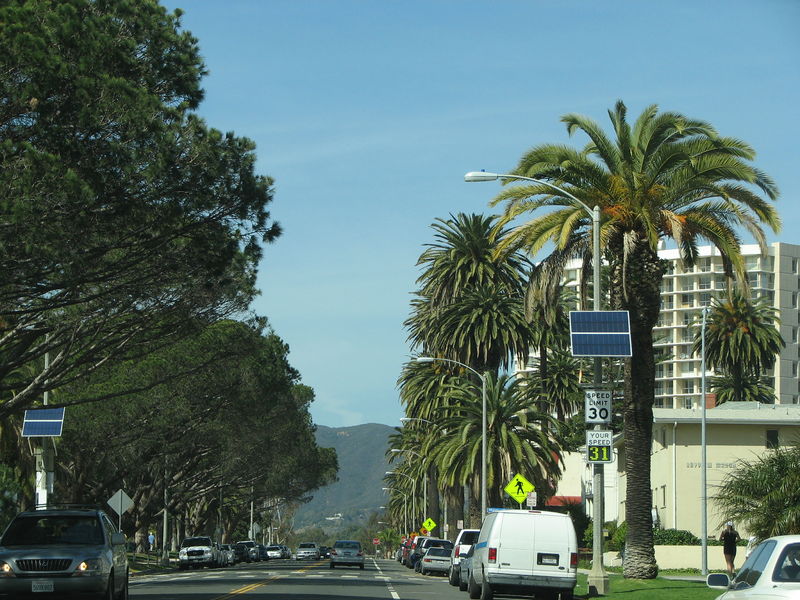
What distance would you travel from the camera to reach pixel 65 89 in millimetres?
21969

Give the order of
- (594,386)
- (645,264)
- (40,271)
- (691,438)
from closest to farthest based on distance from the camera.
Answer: (40,271) → (594,386) → (645,264) → (691,438)

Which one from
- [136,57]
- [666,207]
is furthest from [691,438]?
[136,57]

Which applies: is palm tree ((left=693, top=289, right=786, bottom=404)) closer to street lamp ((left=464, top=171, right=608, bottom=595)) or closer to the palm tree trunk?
the palm tree trunk

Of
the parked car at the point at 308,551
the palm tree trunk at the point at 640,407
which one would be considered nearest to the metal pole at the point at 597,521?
the palm tree trunk at the point at 640,407

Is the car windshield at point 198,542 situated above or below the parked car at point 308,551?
above

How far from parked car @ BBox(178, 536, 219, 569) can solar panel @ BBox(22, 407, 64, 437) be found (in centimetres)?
2275

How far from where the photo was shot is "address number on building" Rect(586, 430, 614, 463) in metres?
27.3

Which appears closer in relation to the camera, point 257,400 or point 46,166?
point 46,166

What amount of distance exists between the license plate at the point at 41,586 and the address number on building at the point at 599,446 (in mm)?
12908

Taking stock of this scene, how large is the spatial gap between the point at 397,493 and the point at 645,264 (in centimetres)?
11648

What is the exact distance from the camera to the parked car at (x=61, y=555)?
19.3 m

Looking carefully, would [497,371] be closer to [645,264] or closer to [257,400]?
[257,400]

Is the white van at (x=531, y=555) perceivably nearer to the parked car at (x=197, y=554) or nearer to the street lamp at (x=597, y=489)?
the street lamp at (x=597, y=489)

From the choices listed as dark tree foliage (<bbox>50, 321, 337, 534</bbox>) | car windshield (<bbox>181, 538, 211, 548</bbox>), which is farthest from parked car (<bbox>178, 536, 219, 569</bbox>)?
dark tree foliage (<bbox>50, 321, 337, 534</bbox>)
